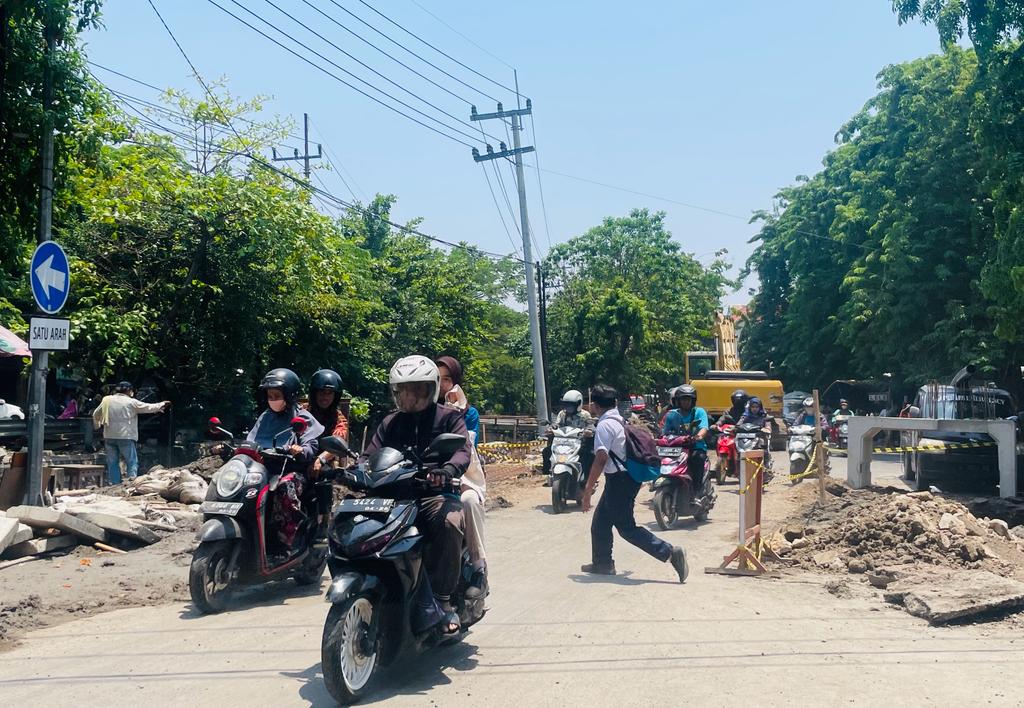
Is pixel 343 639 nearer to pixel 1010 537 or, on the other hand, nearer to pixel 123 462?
pixel 1010 537

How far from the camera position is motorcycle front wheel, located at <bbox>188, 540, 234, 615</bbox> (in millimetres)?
7289

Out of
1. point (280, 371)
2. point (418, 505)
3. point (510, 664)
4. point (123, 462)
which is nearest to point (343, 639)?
point (418, 505)

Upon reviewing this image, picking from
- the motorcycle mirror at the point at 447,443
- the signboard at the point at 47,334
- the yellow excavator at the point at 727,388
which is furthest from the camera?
the yellow excavator at the point at 727,388

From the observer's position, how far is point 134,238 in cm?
1708

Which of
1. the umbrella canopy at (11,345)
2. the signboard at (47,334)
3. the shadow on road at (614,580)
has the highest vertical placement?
the umbrella canopy at (11,345)

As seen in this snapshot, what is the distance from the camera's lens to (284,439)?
26.6 ft

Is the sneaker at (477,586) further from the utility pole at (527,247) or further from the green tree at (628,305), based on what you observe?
the green tree at (628,305)

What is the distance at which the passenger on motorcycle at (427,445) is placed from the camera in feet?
18.5

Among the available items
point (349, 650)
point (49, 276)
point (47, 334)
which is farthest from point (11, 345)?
point (349, 650)

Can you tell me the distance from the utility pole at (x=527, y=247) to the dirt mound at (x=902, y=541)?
1753 centimetres

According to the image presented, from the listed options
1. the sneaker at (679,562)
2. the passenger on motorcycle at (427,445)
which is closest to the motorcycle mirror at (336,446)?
the passenger on motorcycle at (427,445)

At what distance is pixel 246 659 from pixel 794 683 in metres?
3.39

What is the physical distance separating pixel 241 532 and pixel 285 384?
4.28 feet

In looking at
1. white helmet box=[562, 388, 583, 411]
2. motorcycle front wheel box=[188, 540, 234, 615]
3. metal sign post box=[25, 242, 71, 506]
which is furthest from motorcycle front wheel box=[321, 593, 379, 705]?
white helmet box=[562, 388, 583, 411]
